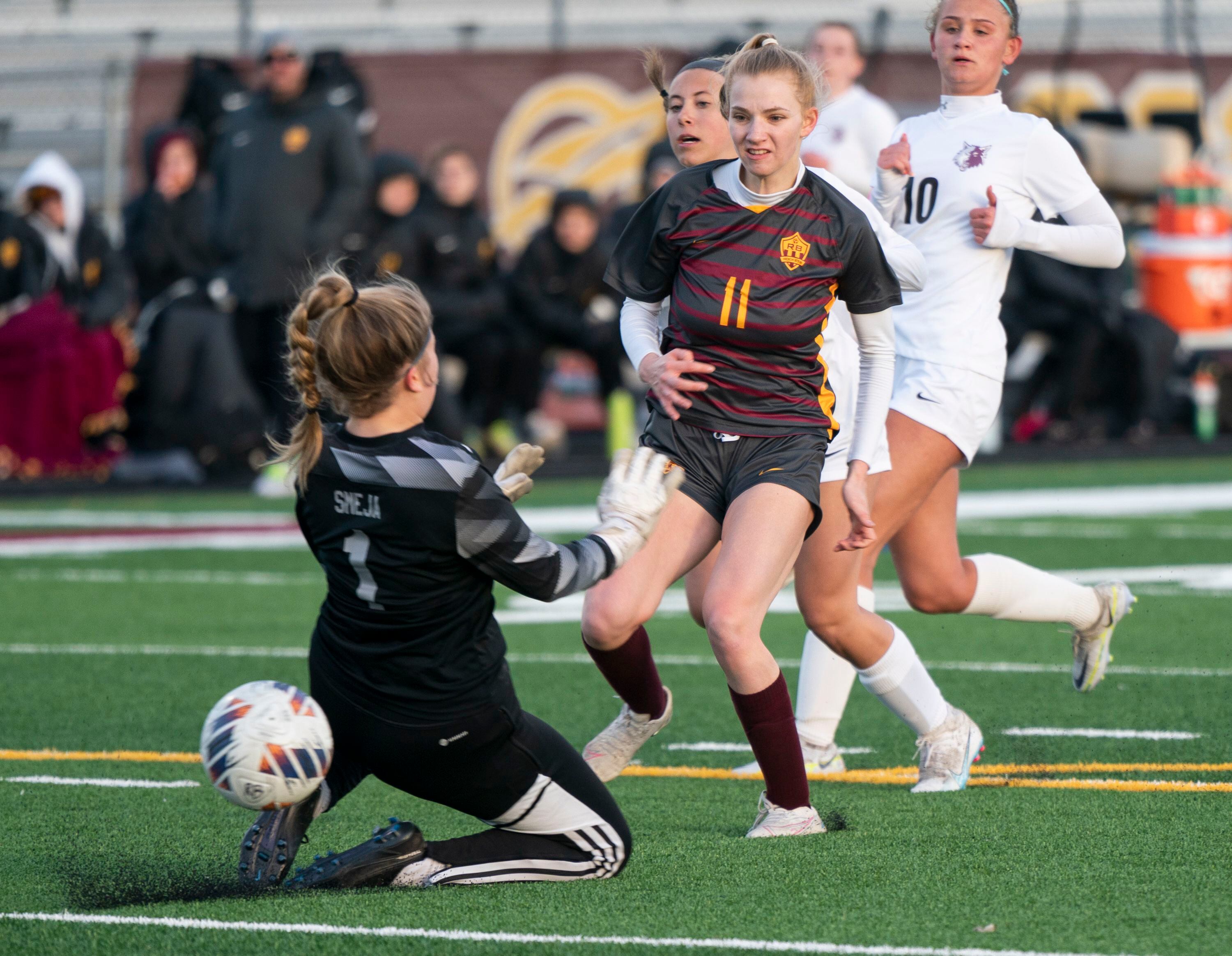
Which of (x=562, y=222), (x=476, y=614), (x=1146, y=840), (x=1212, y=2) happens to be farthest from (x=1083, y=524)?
(x=1212, y=2)

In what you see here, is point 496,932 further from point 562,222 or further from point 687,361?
point 562,222

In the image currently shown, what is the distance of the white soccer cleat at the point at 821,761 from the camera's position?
18.9ft

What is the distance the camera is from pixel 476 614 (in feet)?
14.0

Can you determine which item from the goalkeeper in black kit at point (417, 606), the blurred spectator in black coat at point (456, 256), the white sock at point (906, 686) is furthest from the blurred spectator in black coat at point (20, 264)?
the goalkeeper in black kit at point (417, 606)

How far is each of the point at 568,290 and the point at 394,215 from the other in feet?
5.01

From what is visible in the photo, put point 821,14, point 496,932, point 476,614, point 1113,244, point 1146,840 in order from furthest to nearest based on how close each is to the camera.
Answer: point 821,14, point 1113,244, point 1146,840, point 476,614, point 496,932

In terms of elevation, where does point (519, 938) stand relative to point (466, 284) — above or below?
above

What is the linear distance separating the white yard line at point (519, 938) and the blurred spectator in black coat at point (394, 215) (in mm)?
11274

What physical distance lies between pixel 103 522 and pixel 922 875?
943 cm

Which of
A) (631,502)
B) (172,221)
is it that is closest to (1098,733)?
(631,502)

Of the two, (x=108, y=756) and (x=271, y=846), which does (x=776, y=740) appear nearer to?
(x=271, y=846)

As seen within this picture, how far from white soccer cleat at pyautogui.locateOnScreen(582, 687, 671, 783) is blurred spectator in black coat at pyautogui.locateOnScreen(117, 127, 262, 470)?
375 inches

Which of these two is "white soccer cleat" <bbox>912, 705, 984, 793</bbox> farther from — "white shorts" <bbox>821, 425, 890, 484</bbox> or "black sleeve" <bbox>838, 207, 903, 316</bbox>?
"black sleeve" <bbox>838, 207, 903, 316</bbox>

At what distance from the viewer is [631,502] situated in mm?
4332
